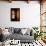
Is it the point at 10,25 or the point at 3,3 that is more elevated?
the point at 3,3

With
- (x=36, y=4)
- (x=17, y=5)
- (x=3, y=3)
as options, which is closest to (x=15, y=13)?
(x=17, y=5)

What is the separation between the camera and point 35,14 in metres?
5.82

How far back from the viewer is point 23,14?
5.80m

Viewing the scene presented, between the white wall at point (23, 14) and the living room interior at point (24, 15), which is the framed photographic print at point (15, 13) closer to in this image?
the living room interior at point (24, 15)

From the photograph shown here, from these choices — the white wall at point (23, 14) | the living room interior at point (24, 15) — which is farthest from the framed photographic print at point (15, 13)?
the white wall at point (23, 14)

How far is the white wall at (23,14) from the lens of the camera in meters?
5.75

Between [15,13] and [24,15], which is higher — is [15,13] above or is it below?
above

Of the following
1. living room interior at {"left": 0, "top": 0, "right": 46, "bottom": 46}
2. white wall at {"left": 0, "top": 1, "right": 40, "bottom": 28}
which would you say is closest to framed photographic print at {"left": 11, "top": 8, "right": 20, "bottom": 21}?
living room interior at {"left": 0, "top": 0, "right": 46, "bottom": 46}

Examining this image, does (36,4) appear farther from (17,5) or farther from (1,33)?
(1,33)

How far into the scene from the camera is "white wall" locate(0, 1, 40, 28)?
5750 millimetres

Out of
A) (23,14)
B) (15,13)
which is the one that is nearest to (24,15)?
(23,14)

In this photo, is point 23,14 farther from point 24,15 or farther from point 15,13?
point 15,13

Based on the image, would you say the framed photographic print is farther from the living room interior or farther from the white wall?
the white wall

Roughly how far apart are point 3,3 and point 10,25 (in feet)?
3.79
